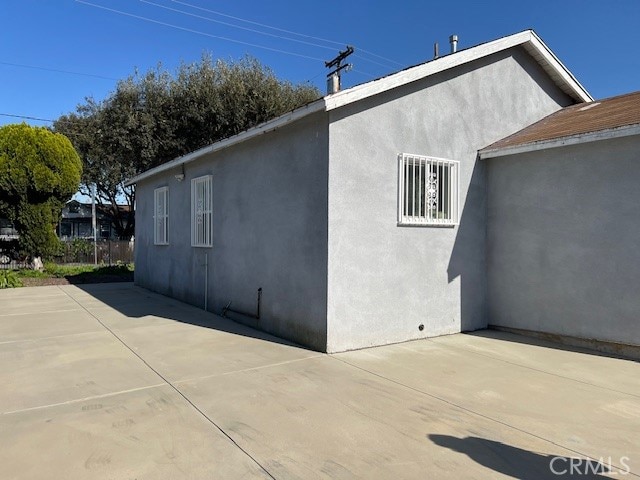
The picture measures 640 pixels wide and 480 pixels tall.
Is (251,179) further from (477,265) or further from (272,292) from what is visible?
(477,265)

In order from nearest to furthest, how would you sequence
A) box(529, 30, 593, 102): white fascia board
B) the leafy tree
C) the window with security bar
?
the window with security bar, box(529, 30, 593, 102): white fascia board, the leafy tree

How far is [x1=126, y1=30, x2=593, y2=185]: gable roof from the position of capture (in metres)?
5.80

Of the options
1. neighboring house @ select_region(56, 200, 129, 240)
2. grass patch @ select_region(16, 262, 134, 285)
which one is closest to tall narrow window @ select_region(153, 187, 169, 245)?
grass patch @ select_region(16, 262, 134, 285)

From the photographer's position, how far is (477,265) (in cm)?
767

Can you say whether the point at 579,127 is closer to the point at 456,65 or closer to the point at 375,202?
the point at 456,65

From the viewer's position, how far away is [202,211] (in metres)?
9.62

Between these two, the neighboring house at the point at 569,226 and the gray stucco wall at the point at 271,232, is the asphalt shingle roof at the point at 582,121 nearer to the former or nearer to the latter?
the neighboring house at the point at 569,226

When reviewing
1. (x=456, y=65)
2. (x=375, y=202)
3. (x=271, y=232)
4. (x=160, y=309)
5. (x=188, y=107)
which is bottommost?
(x=160, y=309)

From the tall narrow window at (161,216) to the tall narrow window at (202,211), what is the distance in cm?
200

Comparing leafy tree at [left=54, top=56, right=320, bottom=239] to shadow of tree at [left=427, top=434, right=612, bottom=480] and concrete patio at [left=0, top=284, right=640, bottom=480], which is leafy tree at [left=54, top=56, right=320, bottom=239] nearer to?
concrete patio at [left=0, top=284, right=640, bottom=480]

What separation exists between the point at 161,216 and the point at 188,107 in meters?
10.0

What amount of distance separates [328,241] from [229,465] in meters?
3.32

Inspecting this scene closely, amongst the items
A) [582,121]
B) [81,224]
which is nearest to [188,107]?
[582,121]

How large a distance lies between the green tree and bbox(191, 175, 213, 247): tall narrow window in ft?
28.1
